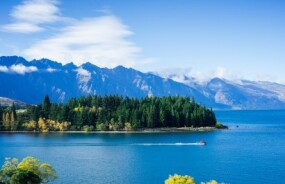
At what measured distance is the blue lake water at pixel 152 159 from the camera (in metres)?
117

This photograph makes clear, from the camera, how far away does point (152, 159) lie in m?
148

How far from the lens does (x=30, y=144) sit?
7392 inches

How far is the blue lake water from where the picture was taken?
116750mm

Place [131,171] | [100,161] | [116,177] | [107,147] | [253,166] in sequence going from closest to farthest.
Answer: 1. [116,177]
2. [131,171]
3. [253,166]
4. [100,161]
5. [107,147]

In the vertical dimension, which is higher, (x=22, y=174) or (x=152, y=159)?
(x=22, y=174)

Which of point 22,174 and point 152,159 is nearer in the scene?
point 22,174

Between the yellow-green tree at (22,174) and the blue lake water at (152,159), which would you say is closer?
the yellow-green tree at (22,174)

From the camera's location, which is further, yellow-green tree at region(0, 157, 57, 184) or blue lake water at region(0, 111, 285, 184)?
blue lake water at region(0, 111, 285, 184)

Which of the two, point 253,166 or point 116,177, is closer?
point 116,177

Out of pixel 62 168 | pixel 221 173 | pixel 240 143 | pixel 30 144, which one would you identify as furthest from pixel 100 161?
pixel 240 143

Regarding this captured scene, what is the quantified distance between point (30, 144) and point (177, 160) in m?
68.1

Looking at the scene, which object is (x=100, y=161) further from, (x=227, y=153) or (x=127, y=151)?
(x=227, y=153)

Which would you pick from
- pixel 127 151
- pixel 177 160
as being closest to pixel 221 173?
pixel 177 160

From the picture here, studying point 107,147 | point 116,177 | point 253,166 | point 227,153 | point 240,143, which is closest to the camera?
point 116,177
